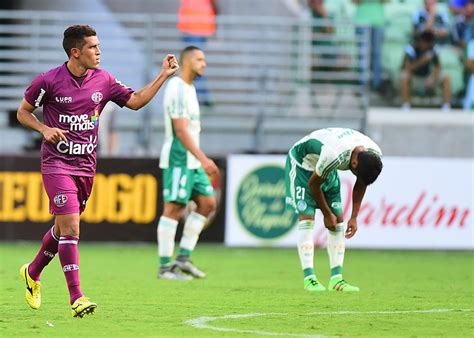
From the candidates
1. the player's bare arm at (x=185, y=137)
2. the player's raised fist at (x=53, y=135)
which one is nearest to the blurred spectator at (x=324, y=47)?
the player's bare arm at (x=185, y=137)

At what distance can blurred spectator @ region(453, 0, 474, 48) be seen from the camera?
849 inches

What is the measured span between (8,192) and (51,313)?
371 inches

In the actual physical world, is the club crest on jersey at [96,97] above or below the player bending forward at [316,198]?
above

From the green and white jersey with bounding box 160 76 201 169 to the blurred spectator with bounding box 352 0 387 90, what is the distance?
30.1 feet

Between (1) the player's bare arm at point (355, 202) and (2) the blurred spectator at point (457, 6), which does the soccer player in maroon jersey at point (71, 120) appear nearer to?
(1) the player's bare arm at point (355, 202)

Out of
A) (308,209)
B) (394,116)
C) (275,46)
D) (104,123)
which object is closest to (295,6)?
(275,46)

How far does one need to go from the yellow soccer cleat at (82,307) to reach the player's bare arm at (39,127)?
1.16 m

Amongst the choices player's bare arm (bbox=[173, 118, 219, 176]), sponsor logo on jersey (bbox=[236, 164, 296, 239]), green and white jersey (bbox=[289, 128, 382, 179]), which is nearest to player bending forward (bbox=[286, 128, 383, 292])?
green and white jersey (bbox=[289, 128, 382, 179])

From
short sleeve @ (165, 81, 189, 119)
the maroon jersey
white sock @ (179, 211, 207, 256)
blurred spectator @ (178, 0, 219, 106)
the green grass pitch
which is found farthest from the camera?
Answer: blurred spectator @ (178, 0, 219, 106)

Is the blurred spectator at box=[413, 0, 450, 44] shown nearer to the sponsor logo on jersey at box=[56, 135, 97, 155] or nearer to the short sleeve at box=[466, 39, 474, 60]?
the short sleeve at box=[466, 39, 474, 60]

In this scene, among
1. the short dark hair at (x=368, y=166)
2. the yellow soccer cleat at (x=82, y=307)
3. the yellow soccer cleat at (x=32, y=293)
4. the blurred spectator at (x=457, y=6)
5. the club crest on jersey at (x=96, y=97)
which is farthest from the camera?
the blurred spectator at (x=457, y=6)

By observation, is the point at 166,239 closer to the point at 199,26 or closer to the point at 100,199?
the point at 100,199

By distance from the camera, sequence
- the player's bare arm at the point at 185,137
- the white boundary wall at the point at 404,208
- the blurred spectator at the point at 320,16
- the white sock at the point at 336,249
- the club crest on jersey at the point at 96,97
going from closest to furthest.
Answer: the club crest on jersey at the point at 96,97 < the white sock at the point at 336,249 < the player's bare arm at the point at 185,137 < the white boundary wall at the point at 404,208 < the blurred spectator at the point at 320,16

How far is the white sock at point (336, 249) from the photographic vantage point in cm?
1105
